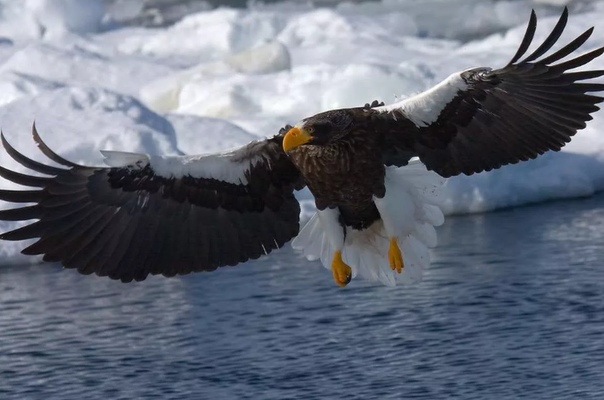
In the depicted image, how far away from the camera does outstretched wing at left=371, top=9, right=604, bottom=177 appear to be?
643 cm

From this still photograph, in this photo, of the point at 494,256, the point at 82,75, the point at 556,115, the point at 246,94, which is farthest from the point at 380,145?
the point at 82,75

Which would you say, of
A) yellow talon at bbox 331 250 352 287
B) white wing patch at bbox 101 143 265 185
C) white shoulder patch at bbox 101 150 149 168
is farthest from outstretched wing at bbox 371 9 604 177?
white shoulder patch at bbox 101 150 149 168

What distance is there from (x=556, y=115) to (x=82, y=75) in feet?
32.4

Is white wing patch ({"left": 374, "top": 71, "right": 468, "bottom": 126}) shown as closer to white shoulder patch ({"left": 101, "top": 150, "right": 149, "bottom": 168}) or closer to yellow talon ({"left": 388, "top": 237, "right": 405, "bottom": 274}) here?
yellow talon ({"left": 388, "top": 237, "right": 405, "bottom": 274})

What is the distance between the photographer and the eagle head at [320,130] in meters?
6.11

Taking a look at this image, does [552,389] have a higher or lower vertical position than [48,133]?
lower

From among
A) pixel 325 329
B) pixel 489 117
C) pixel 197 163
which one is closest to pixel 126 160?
pixel 197 163

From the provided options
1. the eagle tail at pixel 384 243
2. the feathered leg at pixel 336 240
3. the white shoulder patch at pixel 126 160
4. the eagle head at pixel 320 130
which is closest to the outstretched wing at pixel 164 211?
the white shoulder patch at pixel 126 160

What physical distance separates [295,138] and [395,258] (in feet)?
2.98

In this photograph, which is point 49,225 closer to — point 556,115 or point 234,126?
point 556,115

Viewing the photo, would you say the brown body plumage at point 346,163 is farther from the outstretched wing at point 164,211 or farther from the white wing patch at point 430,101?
the outstretched wing at point 164,211

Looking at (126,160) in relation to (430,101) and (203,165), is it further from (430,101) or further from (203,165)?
(430,101)

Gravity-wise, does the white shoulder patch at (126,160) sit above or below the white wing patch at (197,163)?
above

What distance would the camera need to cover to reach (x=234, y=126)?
486 inches
